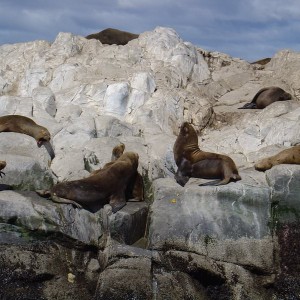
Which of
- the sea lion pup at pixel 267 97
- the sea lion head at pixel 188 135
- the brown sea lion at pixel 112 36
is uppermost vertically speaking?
the brown sea lion at pixel 112 36

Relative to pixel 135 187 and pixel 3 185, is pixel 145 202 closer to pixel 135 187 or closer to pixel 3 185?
pixel 135 187

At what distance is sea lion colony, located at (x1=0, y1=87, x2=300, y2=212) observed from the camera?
1126cm

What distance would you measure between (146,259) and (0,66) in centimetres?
1011

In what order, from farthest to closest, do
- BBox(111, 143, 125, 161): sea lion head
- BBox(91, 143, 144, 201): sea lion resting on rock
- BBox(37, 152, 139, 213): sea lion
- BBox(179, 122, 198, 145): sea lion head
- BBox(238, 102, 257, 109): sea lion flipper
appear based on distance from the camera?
BBox(238, 102, 257, 109): sea lion flipper, BBox(179, 122, 198, 145): sea lion head, BBox(111, 143, 125, 161): sea lion head, BBox(91, 143, 144, 201): sea lion resting on rock, BBox(37, 152, 139, 213): sea lion

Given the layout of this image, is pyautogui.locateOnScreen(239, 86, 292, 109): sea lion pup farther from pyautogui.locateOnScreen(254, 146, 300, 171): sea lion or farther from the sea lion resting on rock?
the sea lion resting on rock

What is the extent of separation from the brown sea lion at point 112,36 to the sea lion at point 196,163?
8213 millimetres

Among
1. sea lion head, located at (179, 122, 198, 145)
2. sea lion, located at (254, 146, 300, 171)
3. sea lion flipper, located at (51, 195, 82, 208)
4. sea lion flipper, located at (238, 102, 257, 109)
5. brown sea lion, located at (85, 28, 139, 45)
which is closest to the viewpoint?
sea lion flipper, located at (51, 195, 82, 208)

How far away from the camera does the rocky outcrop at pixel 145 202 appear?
10055 millimetres

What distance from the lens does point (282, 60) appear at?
1925 cm

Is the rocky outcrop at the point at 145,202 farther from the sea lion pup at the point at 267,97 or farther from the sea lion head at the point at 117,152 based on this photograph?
the sea lion pup at the point at 267,97

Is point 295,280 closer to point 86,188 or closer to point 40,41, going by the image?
point 86,188

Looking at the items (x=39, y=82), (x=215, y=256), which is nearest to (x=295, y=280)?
(x=215, y=256)

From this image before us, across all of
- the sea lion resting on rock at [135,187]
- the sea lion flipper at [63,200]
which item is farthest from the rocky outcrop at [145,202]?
the sea lion resting on rock at [135,187]

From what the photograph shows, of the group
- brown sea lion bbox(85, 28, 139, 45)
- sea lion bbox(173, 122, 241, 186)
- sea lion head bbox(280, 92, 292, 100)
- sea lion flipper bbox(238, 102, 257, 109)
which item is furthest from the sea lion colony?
brown sea lion bbox(85, 28, 139, 45)
